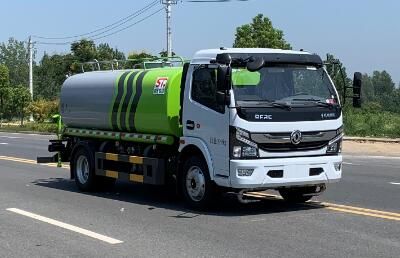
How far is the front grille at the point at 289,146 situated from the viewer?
30.3 feet

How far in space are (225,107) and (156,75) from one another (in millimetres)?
2226

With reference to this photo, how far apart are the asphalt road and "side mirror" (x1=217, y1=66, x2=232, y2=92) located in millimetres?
1918

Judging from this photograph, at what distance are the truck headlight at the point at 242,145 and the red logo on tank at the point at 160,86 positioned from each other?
204 centimetres

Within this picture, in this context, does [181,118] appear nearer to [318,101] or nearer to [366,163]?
[318,101]

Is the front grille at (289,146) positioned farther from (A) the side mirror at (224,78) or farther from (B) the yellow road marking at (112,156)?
(B) the yellow road marking at (112,156)

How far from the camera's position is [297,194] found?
10.6m

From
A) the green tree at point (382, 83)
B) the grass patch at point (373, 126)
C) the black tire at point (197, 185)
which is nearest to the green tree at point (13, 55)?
the green tree at point (382, 83)

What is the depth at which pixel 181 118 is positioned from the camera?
10.4 meters

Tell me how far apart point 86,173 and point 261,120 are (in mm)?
5209

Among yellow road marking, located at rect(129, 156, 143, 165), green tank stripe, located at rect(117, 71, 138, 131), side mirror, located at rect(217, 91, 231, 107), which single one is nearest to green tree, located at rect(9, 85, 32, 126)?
green tank stripe, located at rect(117, 71, 138, 131)

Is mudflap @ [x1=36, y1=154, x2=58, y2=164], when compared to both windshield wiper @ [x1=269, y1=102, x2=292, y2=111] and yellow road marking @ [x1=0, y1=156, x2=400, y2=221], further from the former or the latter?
windshield wiper @ [x1=269, y1=102, x2=292, y2=111]

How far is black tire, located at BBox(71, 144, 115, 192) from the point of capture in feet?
41.9

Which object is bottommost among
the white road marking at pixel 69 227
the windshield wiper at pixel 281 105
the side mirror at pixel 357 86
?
the white road marking at pixel 69 227

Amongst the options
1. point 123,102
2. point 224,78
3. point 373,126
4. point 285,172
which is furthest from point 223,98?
point 373,126
